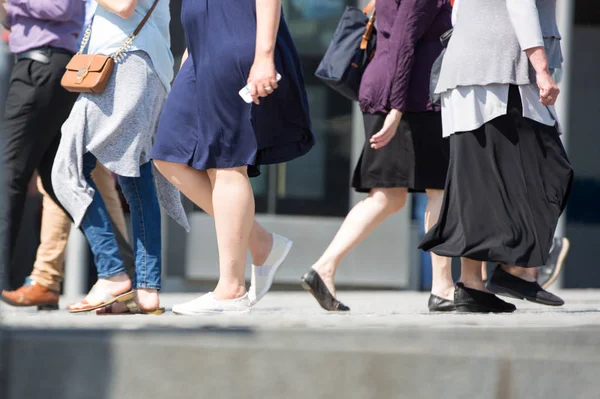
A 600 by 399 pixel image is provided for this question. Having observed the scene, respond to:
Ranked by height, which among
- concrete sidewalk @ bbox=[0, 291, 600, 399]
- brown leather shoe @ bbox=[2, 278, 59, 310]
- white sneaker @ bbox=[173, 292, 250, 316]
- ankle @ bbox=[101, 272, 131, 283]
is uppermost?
concrete sidewalk @ bbox=[0, 291, 600, 399]

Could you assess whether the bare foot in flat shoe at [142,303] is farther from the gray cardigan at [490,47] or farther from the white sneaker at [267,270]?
the gray cardigan at [490,47]

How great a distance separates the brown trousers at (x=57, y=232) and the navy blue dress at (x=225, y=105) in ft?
3.72

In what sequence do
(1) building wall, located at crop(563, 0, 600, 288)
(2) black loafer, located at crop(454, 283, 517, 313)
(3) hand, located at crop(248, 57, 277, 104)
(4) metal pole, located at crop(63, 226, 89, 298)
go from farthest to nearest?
1. (1) building wall, located at crop(563, 0, 600, 288)
2. (4) metal pole, located at crop(63, 226, 89, 298)
3. (2) black loafer, located at crop(454, 283, 517, 313)
4. (3) hand, located at crop(248, 57, 277, 104)

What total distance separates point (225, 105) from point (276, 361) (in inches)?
63.6

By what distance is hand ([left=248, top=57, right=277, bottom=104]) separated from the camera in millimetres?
3904

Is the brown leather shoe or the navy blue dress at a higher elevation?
the navy blue dress

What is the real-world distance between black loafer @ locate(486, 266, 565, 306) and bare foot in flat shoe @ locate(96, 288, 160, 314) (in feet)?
4.48

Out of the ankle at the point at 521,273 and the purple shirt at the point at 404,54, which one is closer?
the ankle at the point at 521,273

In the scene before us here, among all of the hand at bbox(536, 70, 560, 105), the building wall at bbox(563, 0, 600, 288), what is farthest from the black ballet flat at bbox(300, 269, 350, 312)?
the building wall at bbox(563, 0, 600, 288)

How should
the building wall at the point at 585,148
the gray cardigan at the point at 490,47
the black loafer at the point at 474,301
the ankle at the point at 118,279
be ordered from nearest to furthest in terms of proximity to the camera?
1. the gray cardigan at the point at 490,47
2. the black loafer at the point at 474,301
3. the ankle at the point at 118,279
4. the building wall at the point at 585,148

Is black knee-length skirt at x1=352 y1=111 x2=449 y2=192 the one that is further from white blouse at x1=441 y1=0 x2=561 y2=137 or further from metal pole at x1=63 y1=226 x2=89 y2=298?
metal pole at x1=63 y1=226 x2=89 y2=298

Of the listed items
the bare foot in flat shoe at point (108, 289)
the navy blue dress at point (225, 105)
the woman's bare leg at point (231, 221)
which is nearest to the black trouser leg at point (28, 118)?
the bare foot in flat shoe at point (108, 289)

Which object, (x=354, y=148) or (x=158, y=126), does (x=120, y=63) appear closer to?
(x=158, y=126)

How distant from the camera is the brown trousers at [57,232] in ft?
17.2
